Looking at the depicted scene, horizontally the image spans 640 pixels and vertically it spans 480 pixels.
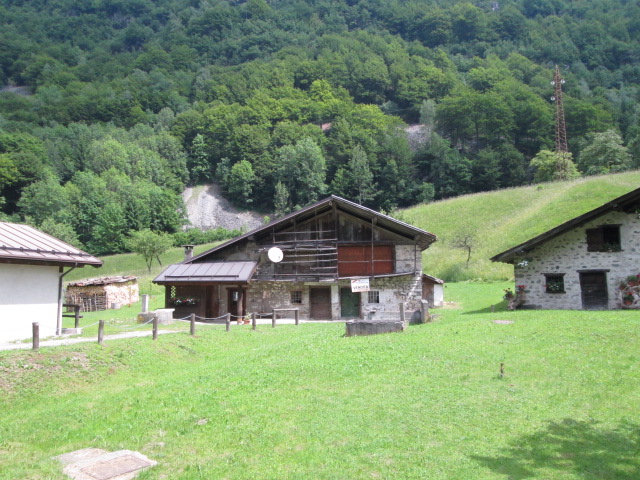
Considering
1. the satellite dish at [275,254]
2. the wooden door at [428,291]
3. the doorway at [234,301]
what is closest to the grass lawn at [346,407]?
the doorway at [234,301]

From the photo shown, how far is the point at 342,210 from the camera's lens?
28.0 metres

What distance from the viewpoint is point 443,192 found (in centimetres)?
8100

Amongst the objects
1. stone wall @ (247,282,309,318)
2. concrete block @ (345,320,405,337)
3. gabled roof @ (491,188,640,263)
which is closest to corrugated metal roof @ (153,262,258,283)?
stone wall @ (247,282,309,318)

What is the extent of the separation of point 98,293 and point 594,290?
101 ft

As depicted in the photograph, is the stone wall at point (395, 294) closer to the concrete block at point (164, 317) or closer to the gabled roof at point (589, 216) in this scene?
the gabled roof at point (589, 216)

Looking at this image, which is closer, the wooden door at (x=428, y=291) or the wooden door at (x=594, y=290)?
the wooden door at (x=594, y=290)

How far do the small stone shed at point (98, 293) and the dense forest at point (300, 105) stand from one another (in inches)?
1141

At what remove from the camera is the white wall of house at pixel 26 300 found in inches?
576

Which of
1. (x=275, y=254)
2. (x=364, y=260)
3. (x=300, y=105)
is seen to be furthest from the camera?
(x=300, y=105)

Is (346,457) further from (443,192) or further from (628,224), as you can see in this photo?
(443,192)

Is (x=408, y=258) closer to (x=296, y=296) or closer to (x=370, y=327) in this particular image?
(x=296, y=296)

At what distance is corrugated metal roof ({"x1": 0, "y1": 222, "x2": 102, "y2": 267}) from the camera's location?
14.4m

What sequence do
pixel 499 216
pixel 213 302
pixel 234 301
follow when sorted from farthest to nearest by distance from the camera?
pixel 499 216 → pixel 234 301 → pixel 213 302

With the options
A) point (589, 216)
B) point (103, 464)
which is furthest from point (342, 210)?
point (103, 464)
